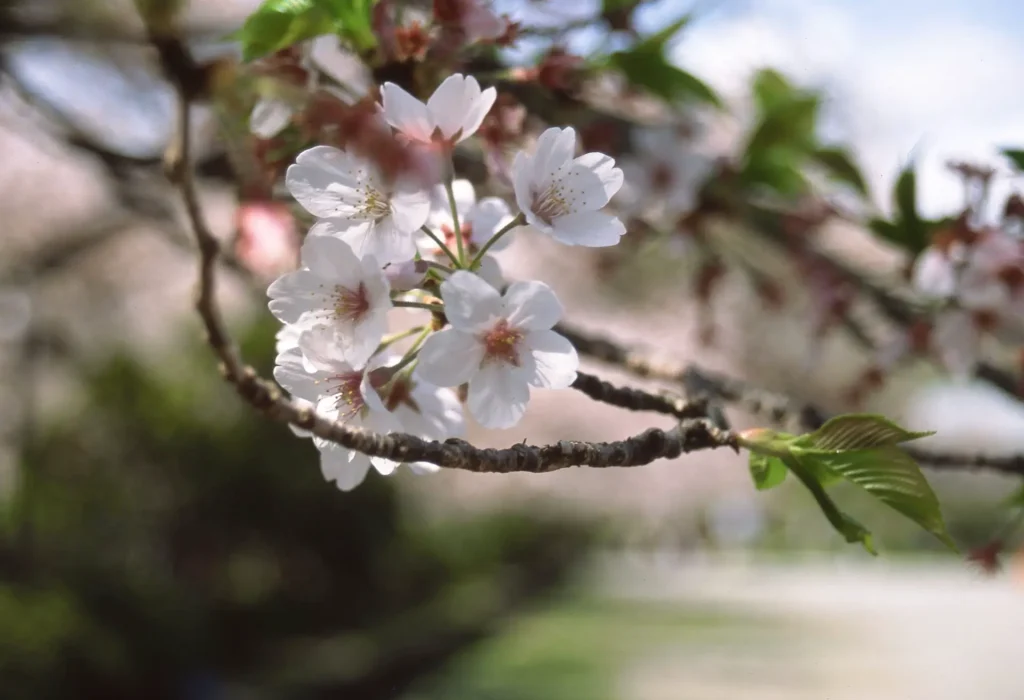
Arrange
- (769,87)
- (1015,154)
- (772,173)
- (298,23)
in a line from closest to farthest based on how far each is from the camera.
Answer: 1. (298,23)
2. (1015,154)
3. (772,173)
4. (769,87)

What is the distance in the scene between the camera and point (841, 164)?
2.88 ft

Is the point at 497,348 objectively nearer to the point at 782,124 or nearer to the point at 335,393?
the point at 335,393

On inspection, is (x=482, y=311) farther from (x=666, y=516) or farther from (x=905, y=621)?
(x=666, y=516)

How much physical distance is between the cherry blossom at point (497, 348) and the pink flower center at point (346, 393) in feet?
0.13

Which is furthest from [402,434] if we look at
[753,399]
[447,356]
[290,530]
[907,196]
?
[290,530]

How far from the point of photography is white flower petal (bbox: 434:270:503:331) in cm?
27

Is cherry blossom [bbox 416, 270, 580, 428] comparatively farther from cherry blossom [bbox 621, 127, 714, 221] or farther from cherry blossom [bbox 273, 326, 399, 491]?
cherry blossom [bbox 621, 127, 714, 221]

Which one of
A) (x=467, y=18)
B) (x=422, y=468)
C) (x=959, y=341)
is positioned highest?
(x=467, y=18)

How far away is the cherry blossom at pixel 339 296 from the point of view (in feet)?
0.90

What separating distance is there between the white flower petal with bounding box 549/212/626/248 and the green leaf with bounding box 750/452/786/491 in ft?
0.40

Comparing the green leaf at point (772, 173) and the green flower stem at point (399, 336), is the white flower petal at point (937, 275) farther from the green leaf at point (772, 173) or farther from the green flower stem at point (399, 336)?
the green flower stem at point (399, 336)

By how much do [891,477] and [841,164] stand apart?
0.65m

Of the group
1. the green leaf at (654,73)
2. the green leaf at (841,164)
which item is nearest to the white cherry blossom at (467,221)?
the green leaf at (654,73)

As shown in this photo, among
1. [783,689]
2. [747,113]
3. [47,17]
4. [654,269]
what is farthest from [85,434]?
[747,113]
